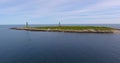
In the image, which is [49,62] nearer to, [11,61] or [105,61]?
[11,61]

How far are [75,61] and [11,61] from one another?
54.5 ft

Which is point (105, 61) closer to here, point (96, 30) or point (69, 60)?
point (69, 60)

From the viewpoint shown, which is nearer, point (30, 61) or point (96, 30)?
→ point (30, 61)

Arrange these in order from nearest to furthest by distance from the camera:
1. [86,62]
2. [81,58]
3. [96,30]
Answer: [86,62]
[81,58]
[96,30]

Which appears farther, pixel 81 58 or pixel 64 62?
pixel 81 58

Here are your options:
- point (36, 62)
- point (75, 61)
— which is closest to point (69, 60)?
point (75, 61)

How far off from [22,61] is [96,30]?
3933 inches

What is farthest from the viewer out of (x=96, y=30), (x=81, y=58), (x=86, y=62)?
(x=96, y=30)

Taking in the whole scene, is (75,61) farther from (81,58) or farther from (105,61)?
(105,61)

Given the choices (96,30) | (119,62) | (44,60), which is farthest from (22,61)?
(96,30)

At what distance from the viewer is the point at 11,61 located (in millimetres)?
37094

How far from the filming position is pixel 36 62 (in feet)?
119

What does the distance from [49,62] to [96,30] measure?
322ft

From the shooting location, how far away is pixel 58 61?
36875 millimetres
